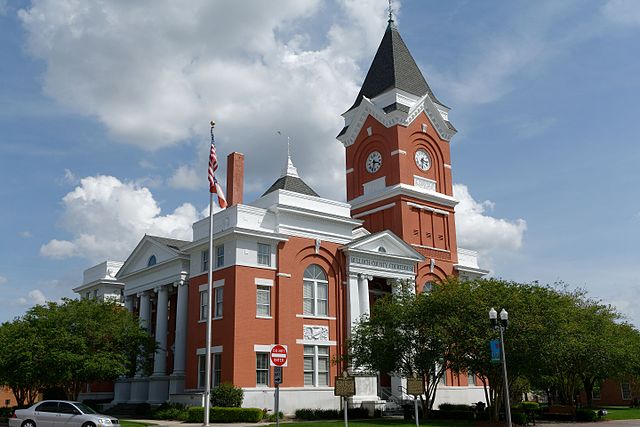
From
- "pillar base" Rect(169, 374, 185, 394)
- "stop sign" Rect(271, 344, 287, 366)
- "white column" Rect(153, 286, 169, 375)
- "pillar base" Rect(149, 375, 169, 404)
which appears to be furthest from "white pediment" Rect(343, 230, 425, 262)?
"stop sign" Rect(271, 344, 287, 366)

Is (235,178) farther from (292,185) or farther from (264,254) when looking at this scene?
(264,254)

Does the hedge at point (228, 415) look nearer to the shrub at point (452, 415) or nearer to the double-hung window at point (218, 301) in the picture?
the double-hung window at point (218, 301)

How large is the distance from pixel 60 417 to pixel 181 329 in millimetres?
16980

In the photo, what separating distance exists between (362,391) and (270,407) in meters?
6.52

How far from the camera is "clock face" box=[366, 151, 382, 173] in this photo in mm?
54438

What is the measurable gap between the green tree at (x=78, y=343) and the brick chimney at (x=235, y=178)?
10.6m

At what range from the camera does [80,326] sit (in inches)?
1574

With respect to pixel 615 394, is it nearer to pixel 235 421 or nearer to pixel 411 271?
pixel 411 271

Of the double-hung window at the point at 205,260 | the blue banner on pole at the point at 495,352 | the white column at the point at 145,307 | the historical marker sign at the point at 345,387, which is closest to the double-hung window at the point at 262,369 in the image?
the double-hung window at the point at 205,260

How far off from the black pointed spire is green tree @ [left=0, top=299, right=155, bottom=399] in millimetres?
28539

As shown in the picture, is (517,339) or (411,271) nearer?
(517,339)

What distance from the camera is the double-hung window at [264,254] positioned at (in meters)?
41.2

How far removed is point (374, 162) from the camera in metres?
55.0

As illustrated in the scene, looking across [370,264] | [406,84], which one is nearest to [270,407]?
[370,264]
